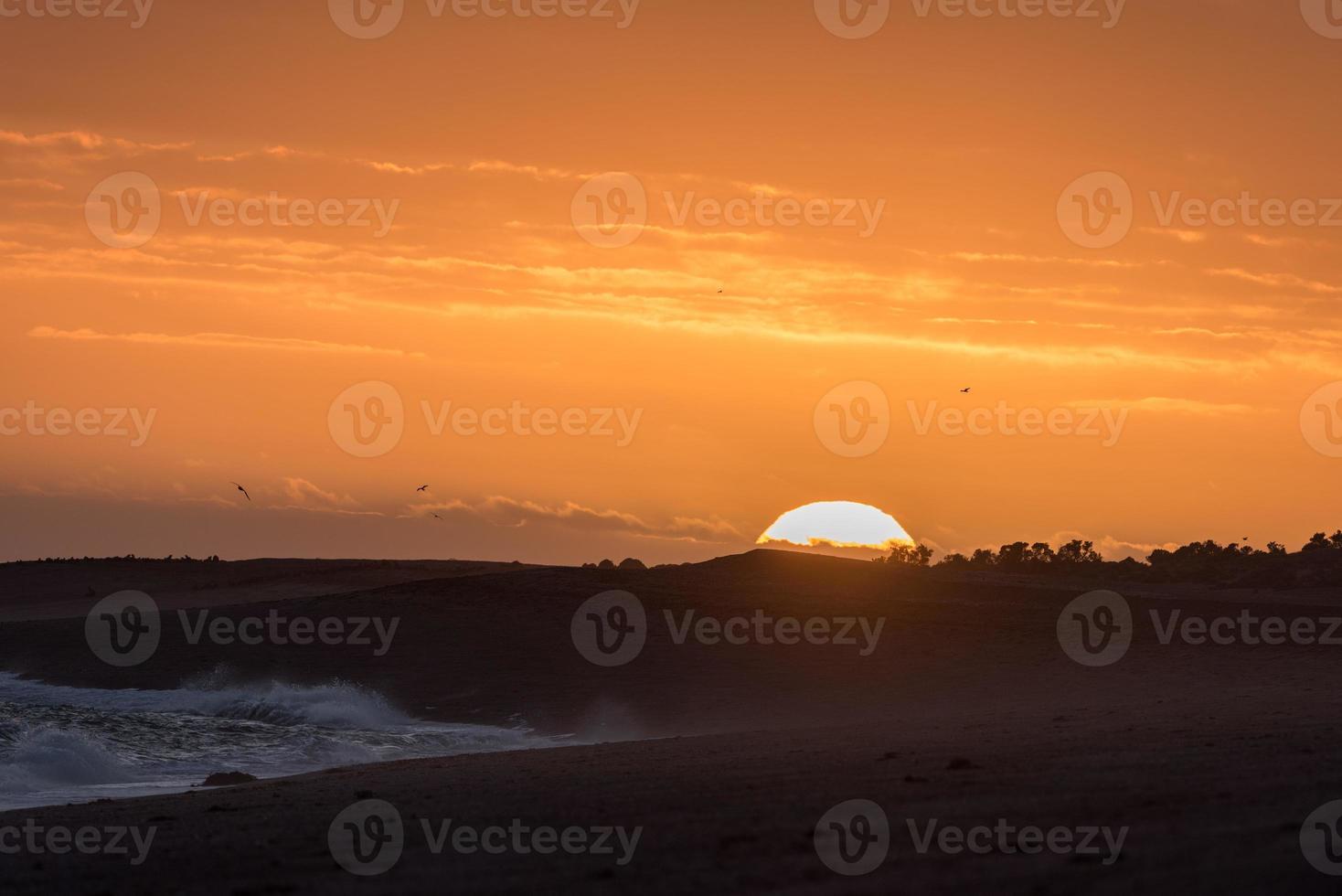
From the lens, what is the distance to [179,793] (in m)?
24.4

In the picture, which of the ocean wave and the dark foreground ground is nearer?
the dark foreground ground

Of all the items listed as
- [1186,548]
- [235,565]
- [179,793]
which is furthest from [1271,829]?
[235,565]

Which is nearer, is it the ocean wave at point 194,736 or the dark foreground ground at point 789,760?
the dark foreground ground at point 789,760

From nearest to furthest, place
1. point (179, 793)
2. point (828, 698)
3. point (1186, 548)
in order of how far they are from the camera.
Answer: point (179, 793) → point (828, 698) → point (1186, 548)

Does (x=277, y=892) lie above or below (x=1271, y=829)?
below

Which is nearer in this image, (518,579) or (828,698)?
(828,698)

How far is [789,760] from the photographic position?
2236 centimetres

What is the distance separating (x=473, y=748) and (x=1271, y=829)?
24.4 meters

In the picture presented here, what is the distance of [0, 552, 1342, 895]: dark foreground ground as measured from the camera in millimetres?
13477

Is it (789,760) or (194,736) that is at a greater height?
(789,760)

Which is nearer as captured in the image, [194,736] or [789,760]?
[789,760]

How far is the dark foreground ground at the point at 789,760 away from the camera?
13.5 metres

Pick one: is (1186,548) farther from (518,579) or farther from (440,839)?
(440,839)

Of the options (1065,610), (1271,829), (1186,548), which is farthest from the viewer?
(1186,548)
